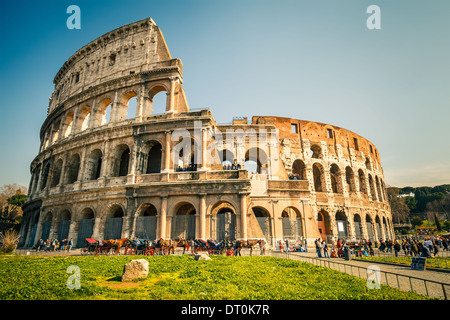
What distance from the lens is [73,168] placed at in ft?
76.6

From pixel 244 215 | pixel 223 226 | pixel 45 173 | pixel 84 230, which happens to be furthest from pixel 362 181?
pixel 45 173

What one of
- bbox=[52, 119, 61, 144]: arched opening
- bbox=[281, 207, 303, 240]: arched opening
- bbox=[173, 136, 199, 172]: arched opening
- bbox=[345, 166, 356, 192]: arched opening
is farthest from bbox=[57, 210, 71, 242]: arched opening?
bbox=[345, 166, 356, 192]: arched opening

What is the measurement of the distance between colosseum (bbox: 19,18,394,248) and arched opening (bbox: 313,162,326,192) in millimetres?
164

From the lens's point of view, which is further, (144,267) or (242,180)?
(242,180)

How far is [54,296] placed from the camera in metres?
5.19

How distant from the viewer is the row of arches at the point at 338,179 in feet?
91.2

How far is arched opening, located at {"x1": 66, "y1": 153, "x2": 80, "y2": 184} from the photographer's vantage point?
74.8ft

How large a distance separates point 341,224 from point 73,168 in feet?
96.5

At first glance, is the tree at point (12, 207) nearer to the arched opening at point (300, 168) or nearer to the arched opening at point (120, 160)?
the arched opening at point (120, 160)

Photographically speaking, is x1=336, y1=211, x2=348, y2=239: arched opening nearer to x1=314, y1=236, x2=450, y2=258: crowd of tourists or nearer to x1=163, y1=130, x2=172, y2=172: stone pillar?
x1=314, y1=236, x2=450, y2=258: crowd of tourists
